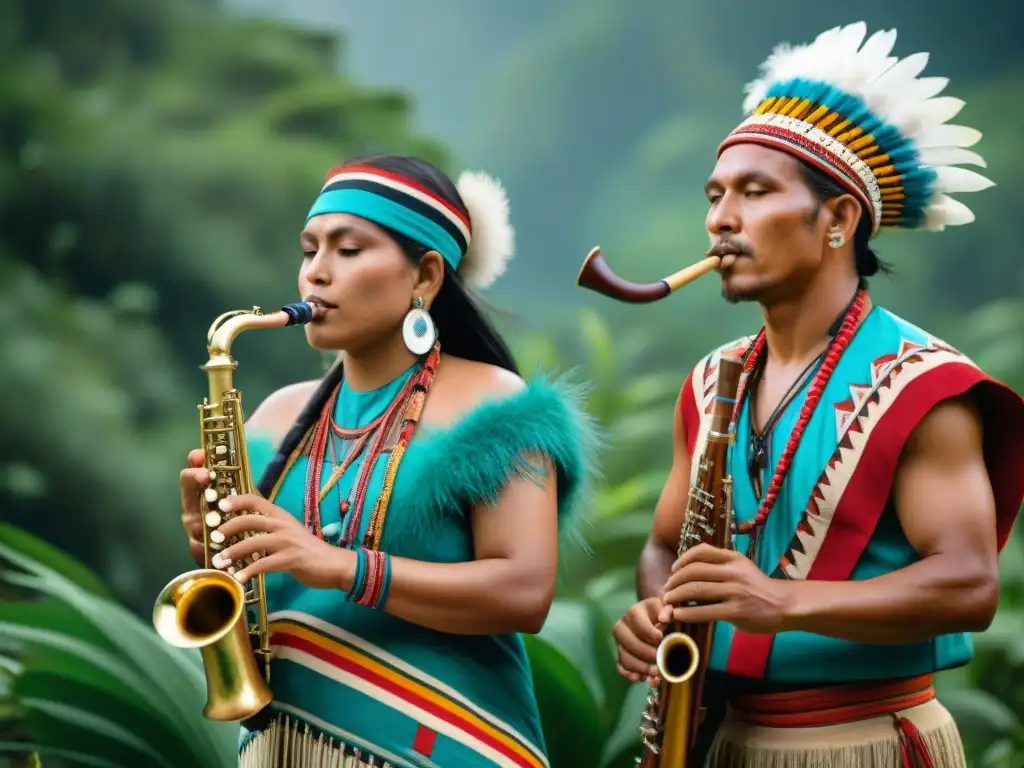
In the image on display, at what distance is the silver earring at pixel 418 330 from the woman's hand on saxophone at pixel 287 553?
0.42m

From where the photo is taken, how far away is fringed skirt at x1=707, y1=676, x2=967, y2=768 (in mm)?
1977

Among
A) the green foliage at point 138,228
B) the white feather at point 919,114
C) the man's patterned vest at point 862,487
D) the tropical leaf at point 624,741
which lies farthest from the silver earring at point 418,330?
the green foliage at point 138,228

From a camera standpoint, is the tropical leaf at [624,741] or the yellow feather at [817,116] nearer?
the yellow feather at [817,116]

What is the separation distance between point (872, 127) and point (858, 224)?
0.53 ft

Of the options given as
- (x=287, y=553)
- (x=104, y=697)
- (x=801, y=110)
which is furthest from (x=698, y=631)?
(x=104, y=697)

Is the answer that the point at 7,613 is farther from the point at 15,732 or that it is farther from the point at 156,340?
the point at 156,340

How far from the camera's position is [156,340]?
19.6ft

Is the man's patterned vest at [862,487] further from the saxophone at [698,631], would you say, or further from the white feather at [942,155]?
the white feather at [942,155]

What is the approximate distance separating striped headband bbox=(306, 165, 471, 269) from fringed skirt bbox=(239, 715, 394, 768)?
34.3 inches

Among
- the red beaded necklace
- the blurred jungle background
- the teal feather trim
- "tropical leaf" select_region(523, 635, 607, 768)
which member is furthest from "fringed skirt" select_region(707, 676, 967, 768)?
the blurred jungle background

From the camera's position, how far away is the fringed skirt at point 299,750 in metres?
2.09

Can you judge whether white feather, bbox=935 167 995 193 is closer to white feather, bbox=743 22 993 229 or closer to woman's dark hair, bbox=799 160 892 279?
white feather, bbox=743 22 993 229

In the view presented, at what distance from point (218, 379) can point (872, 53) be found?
1.26 meters

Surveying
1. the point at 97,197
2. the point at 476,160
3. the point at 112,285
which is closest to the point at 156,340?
the point at 112,285
